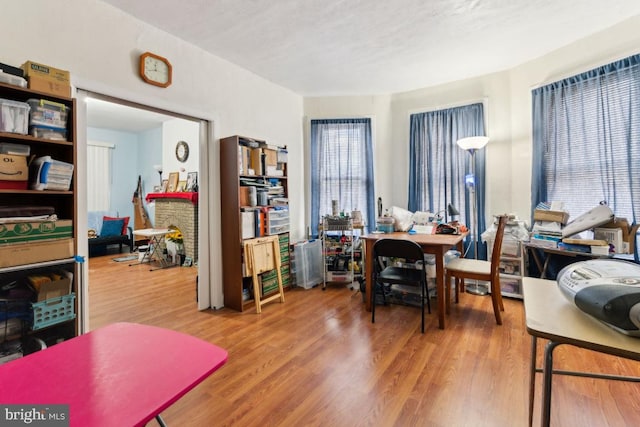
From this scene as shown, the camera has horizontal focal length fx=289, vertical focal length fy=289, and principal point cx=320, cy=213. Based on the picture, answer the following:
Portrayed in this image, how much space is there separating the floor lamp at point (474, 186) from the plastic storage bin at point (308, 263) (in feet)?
6.27

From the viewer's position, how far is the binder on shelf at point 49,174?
5.67 feet

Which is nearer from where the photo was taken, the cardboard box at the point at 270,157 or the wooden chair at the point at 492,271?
the wooden chair at the point at 492,271

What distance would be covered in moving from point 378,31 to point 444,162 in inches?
76.5

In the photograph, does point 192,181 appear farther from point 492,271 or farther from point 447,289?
point 492,271

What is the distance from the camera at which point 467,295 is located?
136 inches

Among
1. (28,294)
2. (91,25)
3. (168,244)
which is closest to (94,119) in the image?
(168,244)

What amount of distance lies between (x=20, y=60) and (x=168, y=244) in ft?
→ 13.0

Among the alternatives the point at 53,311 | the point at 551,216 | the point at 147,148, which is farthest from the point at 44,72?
the point at 147,148

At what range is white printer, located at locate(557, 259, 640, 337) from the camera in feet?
2.58

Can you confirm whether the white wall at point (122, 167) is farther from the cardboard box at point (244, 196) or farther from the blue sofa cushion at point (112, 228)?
the cardboard box at point (244, 196)

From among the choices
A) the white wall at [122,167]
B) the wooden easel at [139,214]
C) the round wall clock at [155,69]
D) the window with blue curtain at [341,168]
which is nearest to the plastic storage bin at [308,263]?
the window with blue curtain at [341,168]

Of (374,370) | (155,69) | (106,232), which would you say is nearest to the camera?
(374,370)

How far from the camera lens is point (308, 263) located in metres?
3.87

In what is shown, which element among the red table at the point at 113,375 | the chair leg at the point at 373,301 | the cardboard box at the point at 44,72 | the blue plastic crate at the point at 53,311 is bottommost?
the chair leg at the point at 373,301
